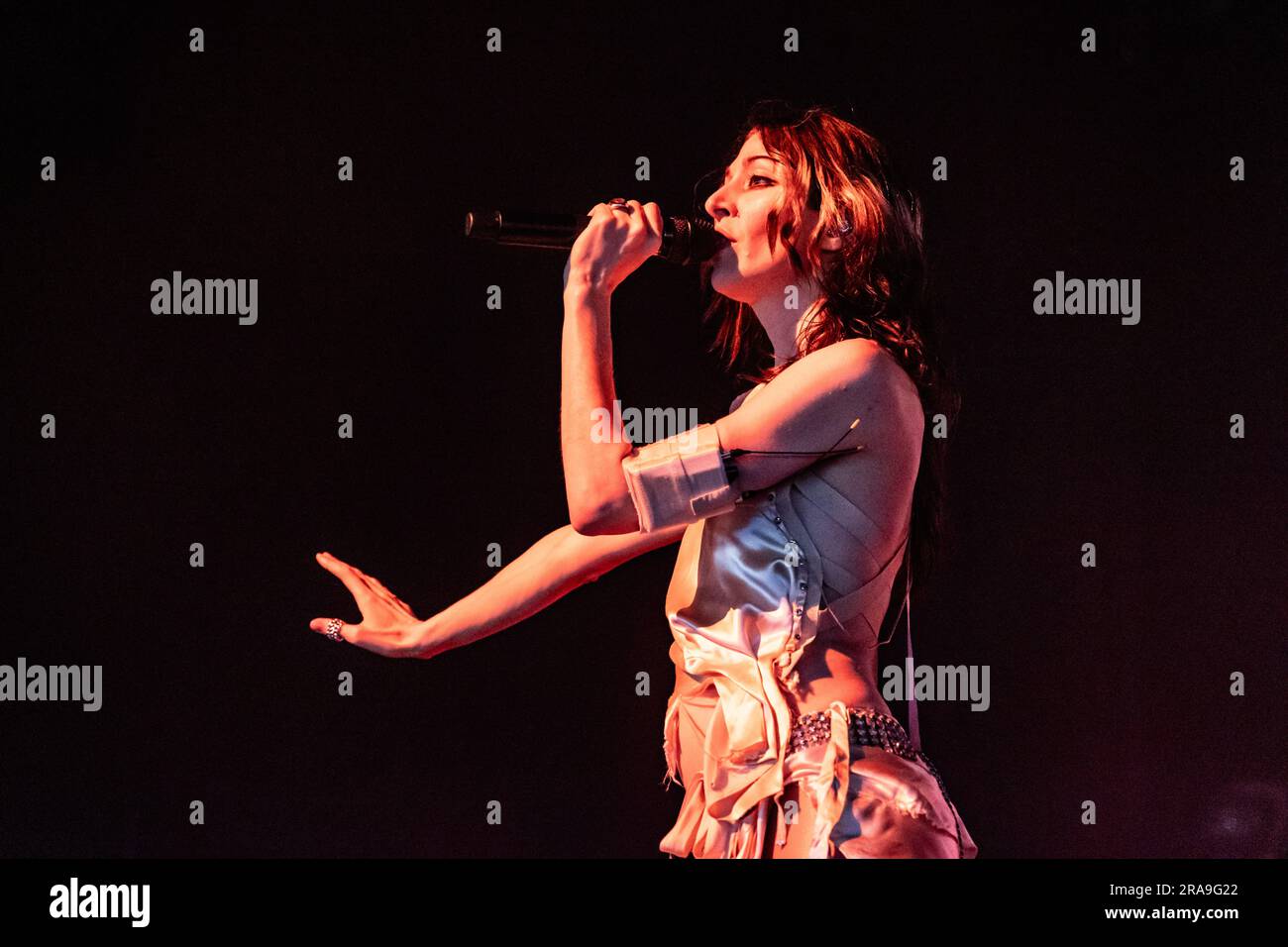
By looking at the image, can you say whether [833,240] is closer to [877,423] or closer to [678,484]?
[877,423]

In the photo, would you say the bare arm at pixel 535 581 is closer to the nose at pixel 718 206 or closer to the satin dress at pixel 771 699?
the satin dress at pixel 771 699

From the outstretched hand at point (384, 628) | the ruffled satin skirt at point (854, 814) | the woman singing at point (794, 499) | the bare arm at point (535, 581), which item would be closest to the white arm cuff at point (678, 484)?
the woman singing at point (794, 499)

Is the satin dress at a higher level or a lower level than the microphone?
lower

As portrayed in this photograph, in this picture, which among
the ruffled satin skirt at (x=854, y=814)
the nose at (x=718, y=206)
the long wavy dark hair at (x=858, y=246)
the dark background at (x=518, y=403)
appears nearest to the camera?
the ruffled satin skirt at (x=854, y=814)

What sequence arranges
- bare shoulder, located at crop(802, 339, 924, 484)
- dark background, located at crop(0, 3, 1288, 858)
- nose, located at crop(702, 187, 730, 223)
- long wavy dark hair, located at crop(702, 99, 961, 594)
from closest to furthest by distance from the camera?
bare shoulder, located at crop(802, 339, 924, 484), long wavy dark hair, located at crop(702, 99, 961, 594), nose, located at crop(702, 187, 730, 223), dark background, located at crop(0, 3, 1288, 858)

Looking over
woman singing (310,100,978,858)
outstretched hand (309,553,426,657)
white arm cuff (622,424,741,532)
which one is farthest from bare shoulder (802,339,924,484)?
outstretched hand (309,553,426,657)

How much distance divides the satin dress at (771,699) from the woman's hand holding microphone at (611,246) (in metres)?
0.30

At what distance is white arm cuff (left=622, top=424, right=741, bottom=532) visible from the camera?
1.48 meters

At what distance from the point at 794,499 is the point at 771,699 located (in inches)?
8.8

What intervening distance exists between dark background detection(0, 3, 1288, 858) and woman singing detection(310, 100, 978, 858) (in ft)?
2.69

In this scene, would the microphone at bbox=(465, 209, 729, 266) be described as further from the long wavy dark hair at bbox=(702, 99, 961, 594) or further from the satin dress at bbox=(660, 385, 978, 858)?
the satin dress at bbox=(660, 385, 978, 858)

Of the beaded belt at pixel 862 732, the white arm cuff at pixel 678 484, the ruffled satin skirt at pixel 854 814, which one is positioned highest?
the white arm cuff at pixel 678 484

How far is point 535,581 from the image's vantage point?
1868mm

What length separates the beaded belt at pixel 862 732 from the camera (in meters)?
1.46
